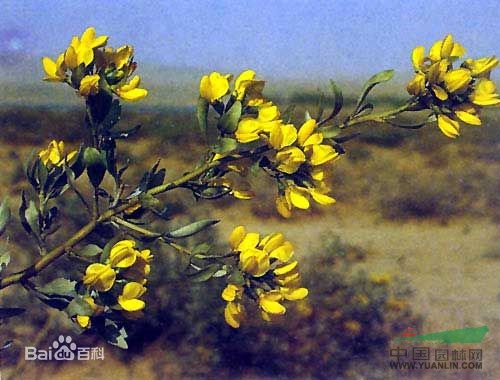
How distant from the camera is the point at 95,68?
1220mm

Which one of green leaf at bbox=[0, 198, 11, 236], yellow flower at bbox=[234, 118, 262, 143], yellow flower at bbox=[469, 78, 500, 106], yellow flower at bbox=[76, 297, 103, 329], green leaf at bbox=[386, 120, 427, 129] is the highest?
yellow flower at bbox=[469, 78, 500, 106]

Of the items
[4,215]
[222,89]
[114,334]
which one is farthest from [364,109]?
[4,215]

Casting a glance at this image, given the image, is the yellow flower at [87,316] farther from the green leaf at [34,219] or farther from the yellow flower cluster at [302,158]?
the yellow flower cluster at [302,158]

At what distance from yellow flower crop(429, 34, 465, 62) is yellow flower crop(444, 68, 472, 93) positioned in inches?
1.8

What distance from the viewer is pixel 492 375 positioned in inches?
60.7

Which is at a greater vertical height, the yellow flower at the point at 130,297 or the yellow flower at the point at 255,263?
the yellow flower at the point at 255,263

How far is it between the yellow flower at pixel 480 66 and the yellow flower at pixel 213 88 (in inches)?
16.7

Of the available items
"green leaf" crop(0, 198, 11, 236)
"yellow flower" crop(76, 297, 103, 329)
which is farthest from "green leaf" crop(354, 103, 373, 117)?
"green leaf" crop(0, 198, 11, 236)

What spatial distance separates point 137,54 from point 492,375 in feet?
3.06

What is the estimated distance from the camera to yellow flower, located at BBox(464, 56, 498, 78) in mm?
1332

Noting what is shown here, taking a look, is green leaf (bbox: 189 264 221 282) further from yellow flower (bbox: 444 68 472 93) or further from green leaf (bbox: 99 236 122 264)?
yellow flower (bbox: 444 68 472 93)

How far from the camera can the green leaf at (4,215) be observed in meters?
1.42

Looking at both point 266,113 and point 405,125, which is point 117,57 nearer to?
point 266,113

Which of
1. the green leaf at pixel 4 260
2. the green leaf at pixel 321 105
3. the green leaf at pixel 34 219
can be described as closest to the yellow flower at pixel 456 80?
the green leaf at pixel 321 105
